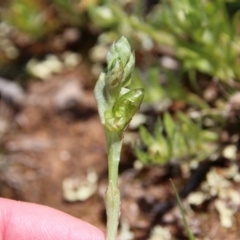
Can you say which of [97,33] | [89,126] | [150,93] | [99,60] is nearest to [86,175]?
[89,126]

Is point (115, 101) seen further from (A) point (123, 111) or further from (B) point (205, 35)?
(B) point (205, 35)

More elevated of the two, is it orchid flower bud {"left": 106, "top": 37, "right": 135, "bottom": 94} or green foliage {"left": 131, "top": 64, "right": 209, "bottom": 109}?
orchid flower bud {"left": 106, "top": 37, "right": 135, "bottom": 94}

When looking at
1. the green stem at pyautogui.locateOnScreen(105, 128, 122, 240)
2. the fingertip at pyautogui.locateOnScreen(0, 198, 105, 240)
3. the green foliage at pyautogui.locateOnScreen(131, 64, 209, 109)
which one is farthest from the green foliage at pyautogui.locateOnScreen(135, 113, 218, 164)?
the green stem at pyautogui.locateOnScreen(105, 128, 122, 240)

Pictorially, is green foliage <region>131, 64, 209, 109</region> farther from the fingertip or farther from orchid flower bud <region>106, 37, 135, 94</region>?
orchid flower bud <region>106, 37, 135, 94</region>

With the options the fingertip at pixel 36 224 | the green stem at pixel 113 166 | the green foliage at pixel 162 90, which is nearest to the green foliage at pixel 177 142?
the green foliage at pixel 162 90

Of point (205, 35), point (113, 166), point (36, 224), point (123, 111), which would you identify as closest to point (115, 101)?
point (123, 111)

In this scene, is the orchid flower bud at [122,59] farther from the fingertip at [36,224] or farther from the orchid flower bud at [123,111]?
the fingertip at [36,224]

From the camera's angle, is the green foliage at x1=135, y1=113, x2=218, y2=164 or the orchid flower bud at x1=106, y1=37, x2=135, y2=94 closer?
the orchid flower bud at x1=106, y1=37, x2=135, y2=94
